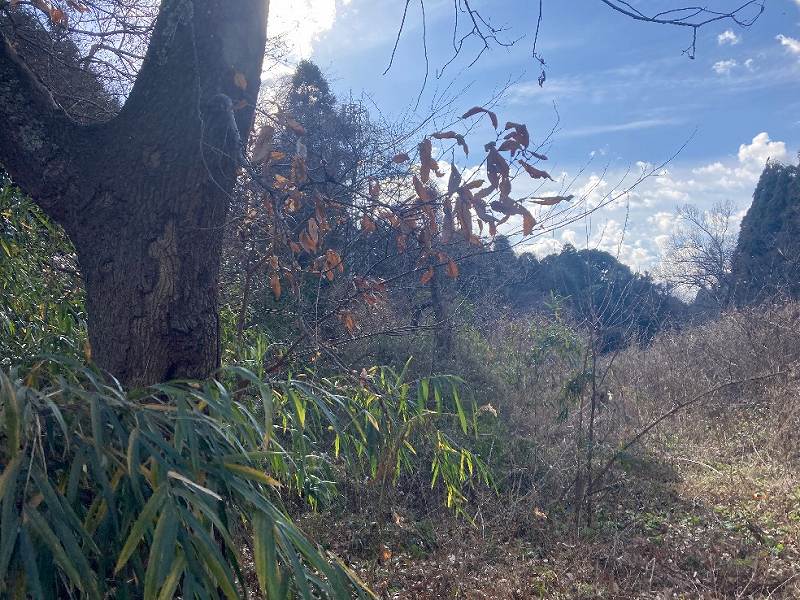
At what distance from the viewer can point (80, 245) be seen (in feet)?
8.14

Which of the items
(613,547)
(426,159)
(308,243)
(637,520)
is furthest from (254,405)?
(637,520)

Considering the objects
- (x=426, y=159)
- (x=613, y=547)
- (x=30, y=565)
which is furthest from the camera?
(x=613, y=547)

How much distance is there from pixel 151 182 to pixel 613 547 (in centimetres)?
368

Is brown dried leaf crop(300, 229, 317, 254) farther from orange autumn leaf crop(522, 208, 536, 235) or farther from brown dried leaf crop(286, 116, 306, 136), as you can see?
orange autumn leaf crop(522, 208, 536, 235)

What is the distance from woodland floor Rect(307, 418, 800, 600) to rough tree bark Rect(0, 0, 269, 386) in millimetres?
1753

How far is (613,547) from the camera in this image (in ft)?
15.6

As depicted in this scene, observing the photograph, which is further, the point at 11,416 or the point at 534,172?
the point at 534,172

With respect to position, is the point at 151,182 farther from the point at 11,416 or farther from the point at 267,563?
the point at 267,563

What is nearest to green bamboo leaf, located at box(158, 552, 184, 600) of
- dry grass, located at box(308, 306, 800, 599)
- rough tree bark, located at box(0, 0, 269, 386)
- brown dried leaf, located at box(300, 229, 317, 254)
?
rough tree bark, located at box(0, 0, 269, 386)

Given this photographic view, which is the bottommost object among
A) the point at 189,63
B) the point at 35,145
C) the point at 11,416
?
the point at 11,416

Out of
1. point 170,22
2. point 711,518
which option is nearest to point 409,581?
point 711,518

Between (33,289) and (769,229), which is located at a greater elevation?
(769,229)

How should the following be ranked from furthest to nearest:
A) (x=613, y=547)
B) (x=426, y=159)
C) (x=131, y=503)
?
(x=613, y=547) < (x=426, y=159) < (x=131, y=503)

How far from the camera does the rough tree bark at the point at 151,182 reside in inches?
93.9
